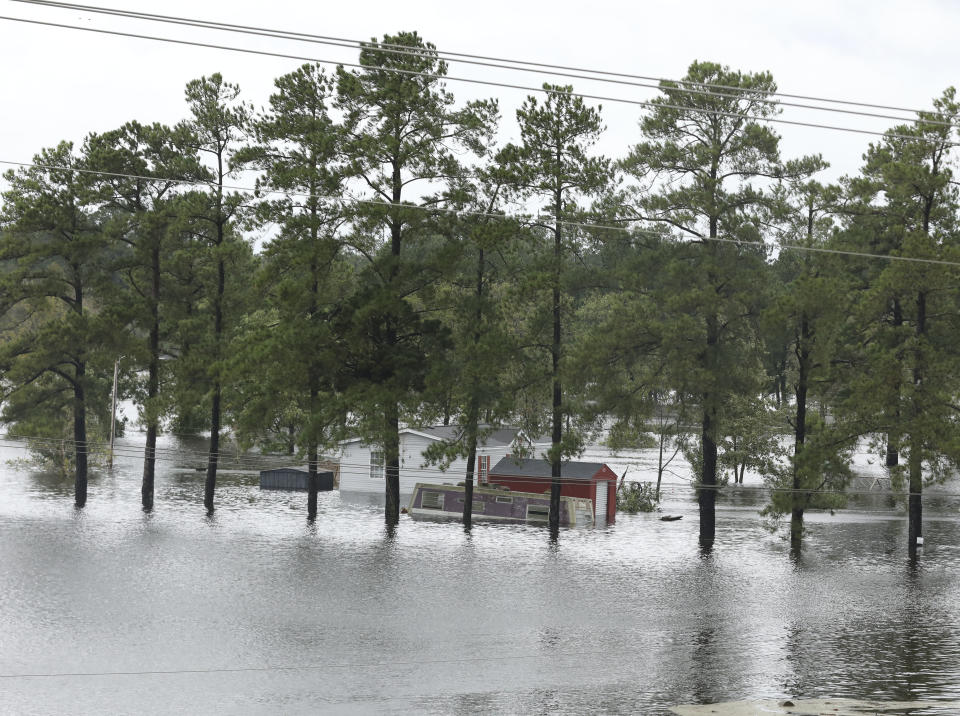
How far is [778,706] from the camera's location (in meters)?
17.5

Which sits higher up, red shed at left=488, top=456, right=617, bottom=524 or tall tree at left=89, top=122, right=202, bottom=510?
tall tree at left=89, top=122, right=202, bottom=510

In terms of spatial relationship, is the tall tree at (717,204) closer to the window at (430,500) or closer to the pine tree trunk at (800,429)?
the pine tree trunk at (800,429)

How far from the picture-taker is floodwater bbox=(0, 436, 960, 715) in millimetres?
19719

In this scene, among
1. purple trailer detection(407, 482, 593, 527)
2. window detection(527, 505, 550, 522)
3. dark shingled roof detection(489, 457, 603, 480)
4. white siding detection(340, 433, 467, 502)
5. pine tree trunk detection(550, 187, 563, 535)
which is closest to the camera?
pine tree trunk detection(550, 187, 563, 535)

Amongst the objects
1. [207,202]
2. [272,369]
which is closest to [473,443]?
[272,369]

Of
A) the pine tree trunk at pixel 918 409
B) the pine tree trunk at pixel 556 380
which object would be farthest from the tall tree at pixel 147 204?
the pine tree trunk at pixel 918 409

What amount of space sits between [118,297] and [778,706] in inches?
1333

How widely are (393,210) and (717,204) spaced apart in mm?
11184

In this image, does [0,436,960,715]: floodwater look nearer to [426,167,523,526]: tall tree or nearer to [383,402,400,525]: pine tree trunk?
[383,402,400,525]: pine tree trunk

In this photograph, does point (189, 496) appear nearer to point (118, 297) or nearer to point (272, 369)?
point (118, 297)

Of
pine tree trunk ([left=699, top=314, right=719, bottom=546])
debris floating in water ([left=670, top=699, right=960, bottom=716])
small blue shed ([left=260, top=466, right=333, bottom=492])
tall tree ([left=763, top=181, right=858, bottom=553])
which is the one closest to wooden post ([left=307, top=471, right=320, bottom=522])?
small blue shed ([left=260, top=466, right=333, bottom=492])

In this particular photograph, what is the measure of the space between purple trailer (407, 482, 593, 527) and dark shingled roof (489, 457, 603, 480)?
872 mm

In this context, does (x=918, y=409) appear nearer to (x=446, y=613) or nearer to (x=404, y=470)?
(x=446, y=613)

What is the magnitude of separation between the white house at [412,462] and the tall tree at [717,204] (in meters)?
14.3
